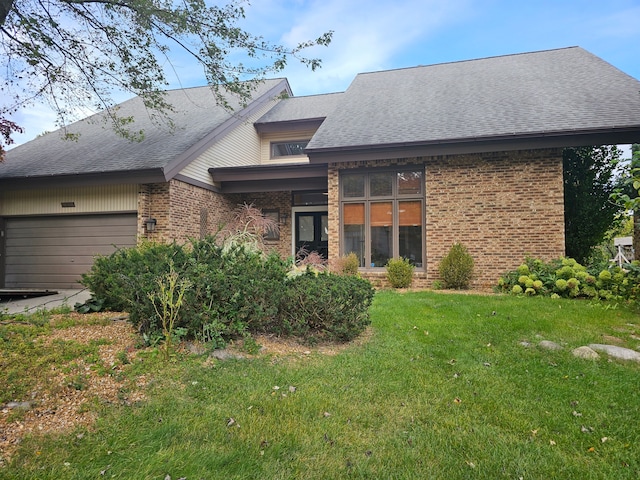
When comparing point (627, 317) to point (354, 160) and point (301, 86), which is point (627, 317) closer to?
point (354, 160)

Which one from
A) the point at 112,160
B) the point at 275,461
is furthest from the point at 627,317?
the point at 112,160

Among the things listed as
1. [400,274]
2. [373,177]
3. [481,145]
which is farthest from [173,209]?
[481,145]

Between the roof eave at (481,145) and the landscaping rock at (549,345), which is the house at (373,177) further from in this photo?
the landscaping rock at (549,345)

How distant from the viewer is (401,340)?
14.5 ft

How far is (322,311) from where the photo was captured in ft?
13.9

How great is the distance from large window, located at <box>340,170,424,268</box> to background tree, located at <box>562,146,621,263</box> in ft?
14.7

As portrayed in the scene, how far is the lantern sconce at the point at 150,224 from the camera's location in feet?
31.6

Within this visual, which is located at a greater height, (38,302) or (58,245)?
(58,245)

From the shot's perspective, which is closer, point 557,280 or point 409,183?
point 557,280

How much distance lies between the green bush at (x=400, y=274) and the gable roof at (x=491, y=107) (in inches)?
106

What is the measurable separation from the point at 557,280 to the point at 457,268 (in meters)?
1.90

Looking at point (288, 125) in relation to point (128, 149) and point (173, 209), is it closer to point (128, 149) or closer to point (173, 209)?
point (128, 149)

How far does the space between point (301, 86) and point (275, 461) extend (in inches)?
712

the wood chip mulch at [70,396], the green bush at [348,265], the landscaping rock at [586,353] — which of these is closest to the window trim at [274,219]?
the green bush at [348,265]
